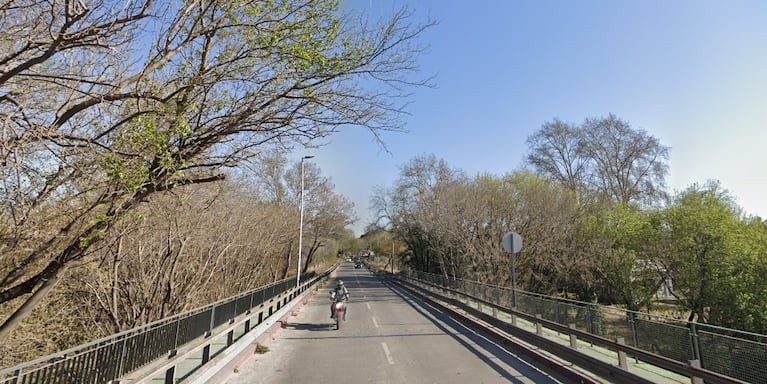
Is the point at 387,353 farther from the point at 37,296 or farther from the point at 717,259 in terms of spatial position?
the point at 717,259

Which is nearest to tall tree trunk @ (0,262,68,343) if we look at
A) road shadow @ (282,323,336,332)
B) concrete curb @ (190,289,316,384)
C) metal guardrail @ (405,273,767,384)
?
concrete curb @ (190,289,316,384)

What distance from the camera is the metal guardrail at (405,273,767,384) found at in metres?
5.68

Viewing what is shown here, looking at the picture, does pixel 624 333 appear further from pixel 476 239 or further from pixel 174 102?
pixel 476 239

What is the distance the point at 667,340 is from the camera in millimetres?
7191

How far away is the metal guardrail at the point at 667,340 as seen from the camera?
5.68 meters

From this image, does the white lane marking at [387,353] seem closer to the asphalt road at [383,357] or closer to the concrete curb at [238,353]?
the asphalt road at [383,357]

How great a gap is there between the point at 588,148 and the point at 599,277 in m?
15.5

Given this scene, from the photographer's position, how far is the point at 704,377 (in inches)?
209

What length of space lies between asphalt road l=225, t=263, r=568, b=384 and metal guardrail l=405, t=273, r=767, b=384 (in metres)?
1.71

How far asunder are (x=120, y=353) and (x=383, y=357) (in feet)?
18.4

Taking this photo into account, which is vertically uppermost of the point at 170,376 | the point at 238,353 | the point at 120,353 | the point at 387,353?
the point at 120,353

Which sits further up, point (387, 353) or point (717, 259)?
point (717, 259)

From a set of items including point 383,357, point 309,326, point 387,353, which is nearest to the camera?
point 383,357

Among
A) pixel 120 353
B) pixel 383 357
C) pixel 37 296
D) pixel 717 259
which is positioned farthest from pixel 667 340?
pixel 717 259
